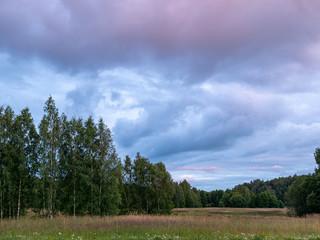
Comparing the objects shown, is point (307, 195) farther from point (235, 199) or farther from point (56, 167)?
point (235, 199)

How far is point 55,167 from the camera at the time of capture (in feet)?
104

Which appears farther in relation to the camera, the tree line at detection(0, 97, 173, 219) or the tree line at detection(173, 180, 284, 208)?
the tree line at detection(173, 180, 284, 208)

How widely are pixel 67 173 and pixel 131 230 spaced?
21.3 meters

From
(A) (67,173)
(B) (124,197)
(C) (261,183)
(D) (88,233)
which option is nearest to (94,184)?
(A) (67,173)

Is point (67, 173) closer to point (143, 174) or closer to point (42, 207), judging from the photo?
point (42, 207)

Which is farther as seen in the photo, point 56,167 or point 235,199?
point 235,199

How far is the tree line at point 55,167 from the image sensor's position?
3075 cm

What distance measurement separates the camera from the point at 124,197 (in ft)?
181

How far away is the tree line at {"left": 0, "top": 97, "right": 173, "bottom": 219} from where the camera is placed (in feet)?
101

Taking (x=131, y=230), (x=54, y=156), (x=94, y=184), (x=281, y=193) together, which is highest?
(x=54, y=156)

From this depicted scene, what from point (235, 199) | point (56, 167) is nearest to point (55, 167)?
point (56, 167)

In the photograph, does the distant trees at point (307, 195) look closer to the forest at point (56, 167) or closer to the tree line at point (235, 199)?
the forest at point (56, 167)

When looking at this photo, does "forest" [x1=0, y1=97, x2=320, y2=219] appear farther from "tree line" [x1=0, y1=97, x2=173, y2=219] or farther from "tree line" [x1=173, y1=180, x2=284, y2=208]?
"tree line" [x1=173, y1=180, x2=284, y2=208]

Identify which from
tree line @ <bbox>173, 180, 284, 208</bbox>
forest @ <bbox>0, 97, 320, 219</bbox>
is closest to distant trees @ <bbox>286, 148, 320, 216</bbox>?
forest @ <bbox>0, 97, 320, 219</bbox>
